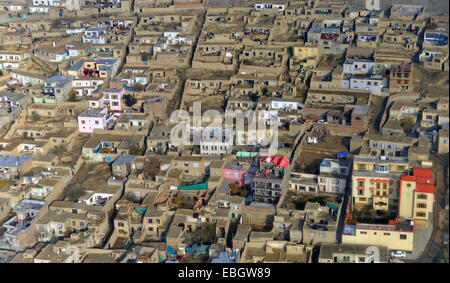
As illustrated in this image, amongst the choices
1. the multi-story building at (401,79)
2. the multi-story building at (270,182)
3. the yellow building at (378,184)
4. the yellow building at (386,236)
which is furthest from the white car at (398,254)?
the multi-story building at (401,79)

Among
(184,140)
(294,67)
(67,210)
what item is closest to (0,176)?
(67,210)

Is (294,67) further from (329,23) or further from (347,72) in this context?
(329,23)

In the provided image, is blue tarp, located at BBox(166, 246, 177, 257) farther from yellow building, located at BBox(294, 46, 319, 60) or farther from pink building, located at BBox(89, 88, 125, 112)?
yellow building, located at BBox(294, 46, 319, 60)

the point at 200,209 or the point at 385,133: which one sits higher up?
the point at 385,133

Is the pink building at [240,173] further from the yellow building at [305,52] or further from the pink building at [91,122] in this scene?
the yellow building at [305,52]

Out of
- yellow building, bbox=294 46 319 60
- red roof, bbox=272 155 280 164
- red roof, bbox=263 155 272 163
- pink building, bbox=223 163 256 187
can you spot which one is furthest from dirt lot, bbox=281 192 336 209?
yellow building, bbox=294 46 319 60

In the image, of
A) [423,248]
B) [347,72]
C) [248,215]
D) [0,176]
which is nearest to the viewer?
[423,248]

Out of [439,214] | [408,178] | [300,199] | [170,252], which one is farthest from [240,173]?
[439,214]

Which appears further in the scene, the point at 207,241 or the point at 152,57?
the point at 152,57

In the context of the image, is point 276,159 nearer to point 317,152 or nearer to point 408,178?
point 317,152

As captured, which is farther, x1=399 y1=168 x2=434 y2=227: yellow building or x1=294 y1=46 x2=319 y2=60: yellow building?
x1=294 y1=46 x2=319 y2=60: yellow building

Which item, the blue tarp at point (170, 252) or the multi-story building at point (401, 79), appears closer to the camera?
the blue tarp at point (170, 252)
